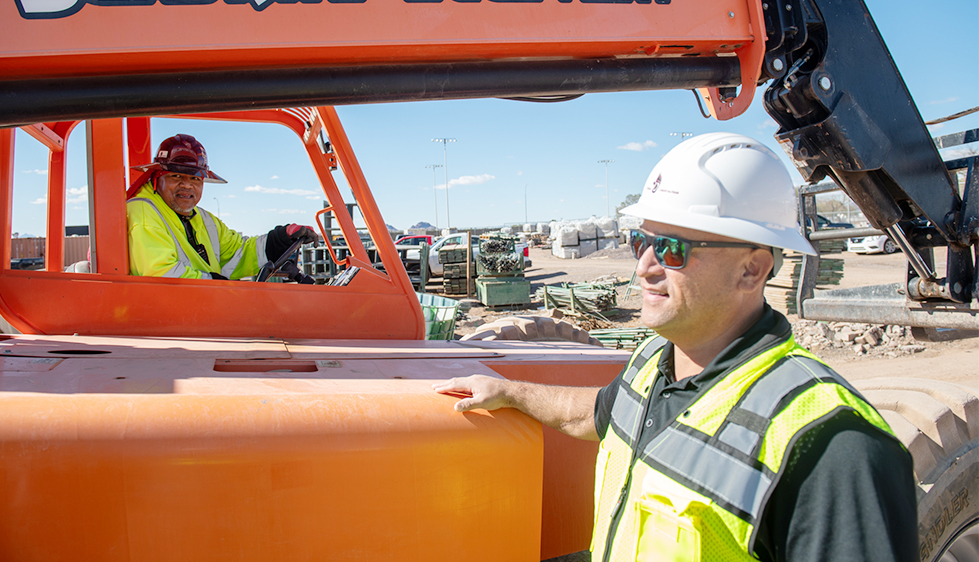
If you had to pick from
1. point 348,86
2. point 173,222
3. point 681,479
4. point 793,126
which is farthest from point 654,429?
point 173,222

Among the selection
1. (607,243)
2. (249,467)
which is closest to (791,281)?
(249,467)

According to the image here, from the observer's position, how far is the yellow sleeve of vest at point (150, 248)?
10.1 feet

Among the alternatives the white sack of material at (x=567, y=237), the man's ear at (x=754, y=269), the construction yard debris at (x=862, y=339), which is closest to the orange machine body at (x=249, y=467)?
the man's ear at (x=754, y=269)

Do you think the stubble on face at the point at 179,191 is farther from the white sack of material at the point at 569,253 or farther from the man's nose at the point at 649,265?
the white sack of material at the point at 569,253

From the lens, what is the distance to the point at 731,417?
4.39 feet

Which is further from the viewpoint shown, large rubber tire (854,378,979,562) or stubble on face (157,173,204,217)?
Result: stubble on face (157,173,204,217)

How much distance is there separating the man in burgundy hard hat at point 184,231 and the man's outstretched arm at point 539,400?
1.76m

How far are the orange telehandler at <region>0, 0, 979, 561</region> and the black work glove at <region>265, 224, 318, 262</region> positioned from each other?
0.49 m

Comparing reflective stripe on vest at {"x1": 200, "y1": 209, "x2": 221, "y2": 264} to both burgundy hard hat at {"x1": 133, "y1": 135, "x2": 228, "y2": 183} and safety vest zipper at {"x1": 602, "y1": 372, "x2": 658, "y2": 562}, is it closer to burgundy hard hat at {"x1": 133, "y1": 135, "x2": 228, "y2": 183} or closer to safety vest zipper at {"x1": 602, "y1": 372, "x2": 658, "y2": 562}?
burgundy hard hat at {"x1": 133, "y1": 135, "x2": 228, "y2": 183}

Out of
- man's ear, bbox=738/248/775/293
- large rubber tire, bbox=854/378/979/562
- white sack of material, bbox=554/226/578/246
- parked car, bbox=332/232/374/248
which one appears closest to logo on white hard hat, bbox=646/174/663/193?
man's ear, bbox=738/248/775/293

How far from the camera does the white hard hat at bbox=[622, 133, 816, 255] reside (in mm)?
1555

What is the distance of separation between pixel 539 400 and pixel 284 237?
223cm

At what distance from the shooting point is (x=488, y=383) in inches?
85.8

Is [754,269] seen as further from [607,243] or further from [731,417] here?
[607,243]
